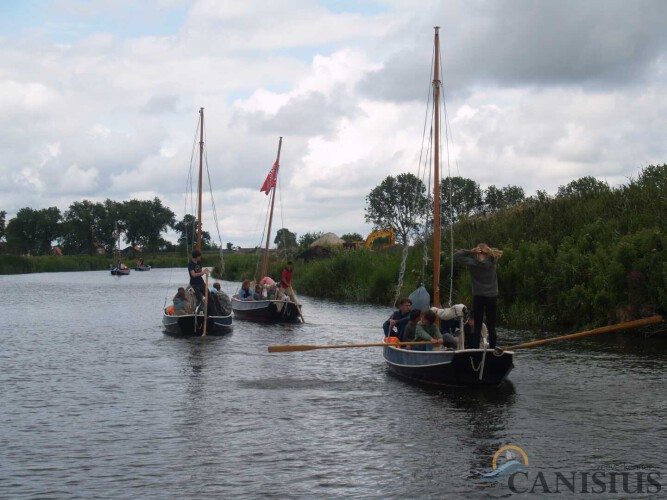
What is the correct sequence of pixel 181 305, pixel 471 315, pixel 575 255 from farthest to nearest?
pixel 575 255 → pixel 181 305 → pixel 471 315

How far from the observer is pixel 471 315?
56.3 feet

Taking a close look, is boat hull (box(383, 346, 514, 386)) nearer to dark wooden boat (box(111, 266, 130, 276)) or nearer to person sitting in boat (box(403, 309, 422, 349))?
person sitting in boat (box(403, 309, 422, 349))

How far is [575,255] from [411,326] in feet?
45.6

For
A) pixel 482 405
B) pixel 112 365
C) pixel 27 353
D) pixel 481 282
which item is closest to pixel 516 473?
pixel 482 405

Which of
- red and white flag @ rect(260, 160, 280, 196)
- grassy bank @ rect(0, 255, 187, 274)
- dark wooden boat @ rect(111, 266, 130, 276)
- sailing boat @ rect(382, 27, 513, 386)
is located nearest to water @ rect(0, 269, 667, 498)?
sailing boat @ rect(382, 27, 513, 386)

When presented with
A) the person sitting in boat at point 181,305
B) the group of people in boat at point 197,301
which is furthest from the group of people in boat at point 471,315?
the person sitting in boat at point 181,305

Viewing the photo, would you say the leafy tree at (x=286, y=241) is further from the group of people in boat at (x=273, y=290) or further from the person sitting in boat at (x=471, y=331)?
the person sitting in boat at (x=471, y=331)

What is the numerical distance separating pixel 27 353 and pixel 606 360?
1715cm

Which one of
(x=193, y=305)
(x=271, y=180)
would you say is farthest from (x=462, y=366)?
(x=271, y=180)

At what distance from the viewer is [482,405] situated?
15828 millimetres

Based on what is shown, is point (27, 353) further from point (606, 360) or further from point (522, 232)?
point (522, 232)

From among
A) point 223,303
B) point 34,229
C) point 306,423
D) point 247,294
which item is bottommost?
point 306,423

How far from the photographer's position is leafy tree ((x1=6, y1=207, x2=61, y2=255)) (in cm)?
16538

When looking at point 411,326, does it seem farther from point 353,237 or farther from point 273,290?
point 353,237
